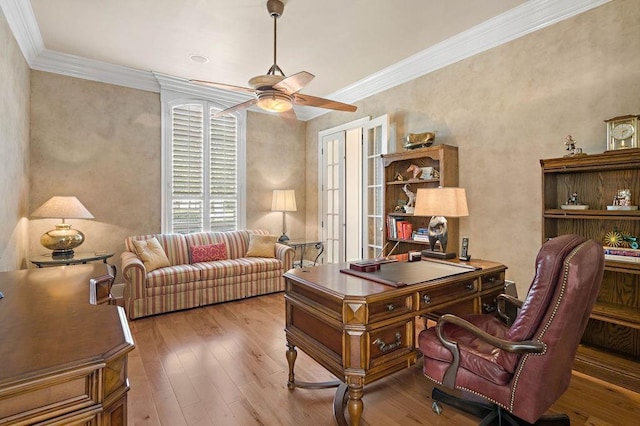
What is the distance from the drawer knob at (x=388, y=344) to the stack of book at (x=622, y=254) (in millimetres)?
1714

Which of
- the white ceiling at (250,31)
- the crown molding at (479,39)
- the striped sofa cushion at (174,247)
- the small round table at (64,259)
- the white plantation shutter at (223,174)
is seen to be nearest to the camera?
the crown molding at (479,39)

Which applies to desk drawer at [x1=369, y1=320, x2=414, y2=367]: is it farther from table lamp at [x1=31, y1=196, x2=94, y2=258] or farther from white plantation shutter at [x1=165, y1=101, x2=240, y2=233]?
white plantation shutter at [x1=165, y1=101, x2=240, y2=233]

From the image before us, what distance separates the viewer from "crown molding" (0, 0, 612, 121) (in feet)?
9.21

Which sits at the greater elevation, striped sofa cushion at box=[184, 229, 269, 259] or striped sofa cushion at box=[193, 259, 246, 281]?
striped sofa cushion at box=[184, 229, 269, 259]

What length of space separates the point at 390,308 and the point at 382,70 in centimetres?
342

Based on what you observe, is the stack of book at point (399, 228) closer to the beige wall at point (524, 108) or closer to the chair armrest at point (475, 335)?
the beige wall at point (524, 108)

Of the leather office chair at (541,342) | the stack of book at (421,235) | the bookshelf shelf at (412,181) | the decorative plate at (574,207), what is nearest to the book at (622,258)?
the decorative plate at (574,207)

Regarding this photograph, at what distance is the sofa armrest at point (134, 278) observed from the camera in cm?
357

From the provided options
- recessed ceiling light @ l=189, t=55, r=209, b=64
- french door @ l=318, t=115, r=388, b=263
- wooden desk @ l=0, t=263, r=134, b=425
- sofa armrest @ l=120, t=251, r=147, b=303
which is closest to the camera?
wooden desk @ l=0, t=263, r=134, b=425

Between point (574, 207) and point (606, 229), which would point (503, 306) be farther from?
point (606, 229)

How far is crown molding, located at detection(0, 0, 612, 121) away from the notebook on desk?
232cm

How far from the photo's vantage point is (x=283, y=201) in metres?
5.32

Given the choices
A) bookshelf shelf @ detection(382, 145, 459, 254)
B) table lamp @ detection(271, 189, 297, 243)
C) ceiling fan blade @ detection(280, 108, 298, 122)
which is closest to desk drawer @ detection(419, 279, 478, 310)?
bookshelf shelf @ detection(382, 145, 459, 254)

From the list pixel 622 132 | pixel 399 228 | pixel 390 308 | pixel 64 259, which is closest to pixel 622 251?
pixel 622 132
